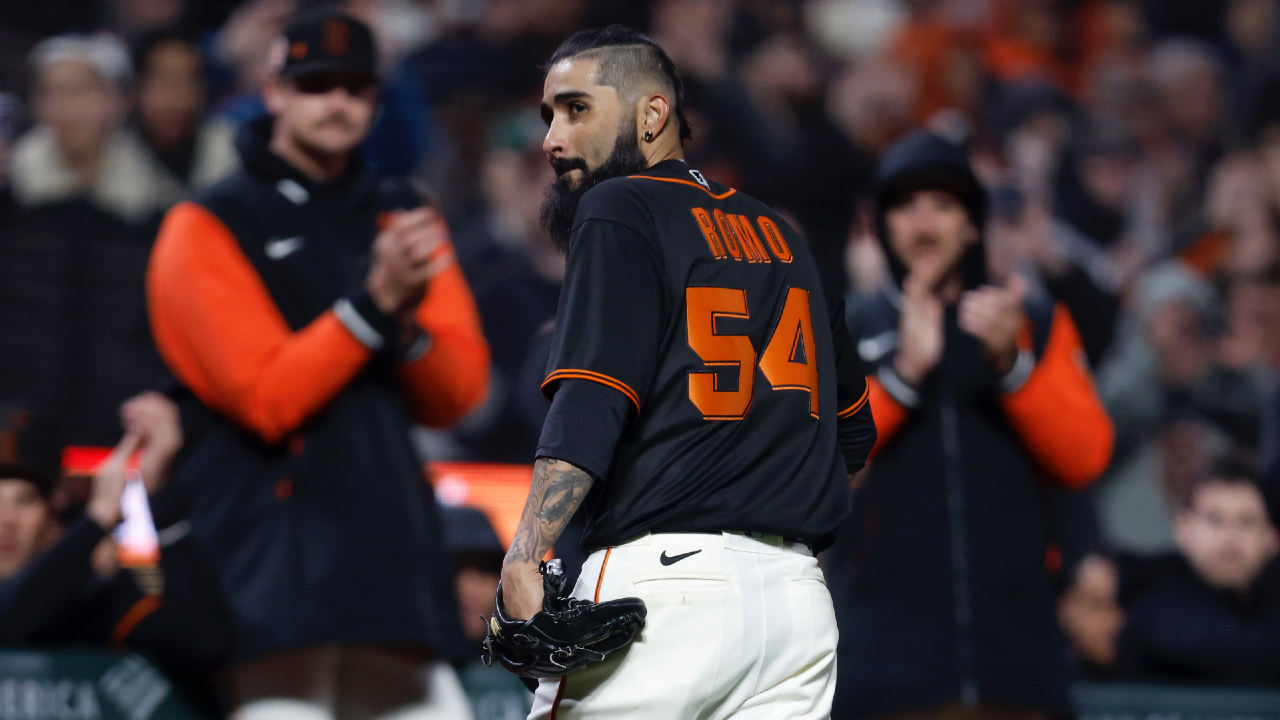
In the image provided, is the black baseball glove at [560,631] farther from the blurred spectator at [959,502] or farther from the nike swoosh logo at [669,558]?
the blurred spectator at [959,502]

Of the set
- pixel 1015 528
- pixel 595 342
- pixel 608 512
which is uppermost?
pixel 595 342

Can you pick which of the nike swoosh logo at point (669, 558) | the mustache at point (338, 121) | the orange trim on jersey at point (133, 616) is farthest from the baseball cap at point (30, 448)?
the nike swoosh logo at point (669, 558)

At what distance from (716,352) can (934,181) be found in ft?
5.99

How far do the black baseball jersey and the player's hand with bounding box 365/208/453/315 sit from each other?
94 cm

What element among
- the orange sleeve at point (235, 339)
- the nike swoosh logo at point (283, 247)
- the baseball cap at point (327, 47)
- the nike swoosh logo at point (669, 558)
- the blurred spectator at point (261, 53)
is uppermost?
the baseball cap at point (327, 47)

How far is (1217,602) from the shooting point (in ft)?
17.5

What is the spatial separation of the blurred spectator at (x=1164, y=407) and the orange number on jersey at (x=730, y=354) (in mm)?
4381

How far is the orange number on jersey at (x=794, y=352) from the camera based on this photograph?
94.4 inches

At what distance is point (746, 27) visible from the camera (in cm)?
802

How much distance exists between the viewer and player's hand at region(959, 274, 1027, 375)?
357 cm

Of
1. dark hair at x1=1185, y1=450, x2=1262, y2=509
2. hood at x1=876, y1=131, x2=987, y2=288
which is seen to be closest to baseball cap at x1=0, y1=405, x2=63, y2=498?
hood at x1=876, y1=131, x2=987, y2=288

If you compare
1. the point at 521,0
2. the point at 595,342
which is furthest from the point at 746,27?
the point at 595,342

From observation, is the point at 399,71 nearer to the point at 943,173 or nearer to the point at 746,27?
the point at 746,27

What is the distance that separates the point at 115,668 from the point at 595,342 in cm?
216
